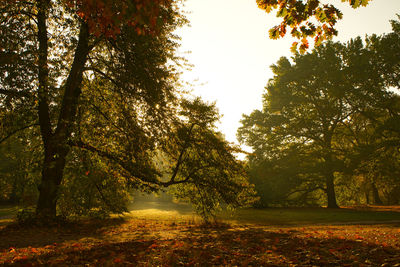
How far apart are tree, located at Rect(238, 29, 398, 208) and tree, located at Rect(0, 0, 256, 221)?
18.0 metres

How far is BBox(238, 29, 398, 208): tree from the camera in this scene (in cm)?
2505

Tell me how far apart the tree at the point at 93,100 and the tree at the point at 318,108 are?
710 inches

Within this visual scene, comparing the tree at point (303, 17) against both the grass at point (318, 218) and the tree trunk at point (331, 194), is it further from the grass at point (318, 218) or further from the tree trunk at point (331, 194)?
the tree trunk at point (331, 194)

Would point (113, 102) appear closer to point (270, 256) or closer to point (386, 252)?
point (270, 256)

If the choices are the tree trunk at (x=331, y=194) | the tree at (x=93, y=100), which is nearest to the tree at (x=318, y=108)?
the tree trunk at (x=331, y=194)

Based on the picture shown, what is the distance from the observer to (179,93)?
1230 centimetres

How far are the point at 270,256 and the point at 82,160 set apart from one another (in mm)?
9935

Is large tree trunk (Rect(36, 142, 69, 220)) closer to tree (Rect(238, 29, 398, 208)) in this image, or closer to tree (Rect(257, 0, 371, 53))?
tree (Rect(257, 0, 371, 53))

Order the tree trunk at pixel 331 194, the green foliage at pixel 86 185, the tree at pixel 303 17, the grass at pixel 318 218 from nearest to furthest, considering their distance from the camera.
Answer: the tree at pixel 303 17, the green foliage at pixel 86 185, the grass at pixel 318 218, the tree trunk at pixel 331 194

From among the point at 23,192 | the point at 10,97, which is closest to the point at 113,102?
the point at 10,97

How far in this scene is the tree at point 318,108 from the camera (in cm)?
2505

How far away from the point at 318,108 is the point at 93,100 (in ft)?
79.2

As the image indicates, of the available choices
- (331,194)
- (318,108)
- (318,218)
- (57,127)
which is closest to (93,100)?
(57,127)

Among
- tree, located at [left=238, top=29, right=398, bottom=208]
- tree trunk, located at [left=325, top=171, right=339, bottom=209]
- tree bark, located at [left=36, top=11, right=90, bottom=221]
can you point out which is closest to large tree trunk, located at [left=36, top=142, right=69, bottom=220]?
tree bark, located at [left=36, top=11, right=90, bottom=221]
